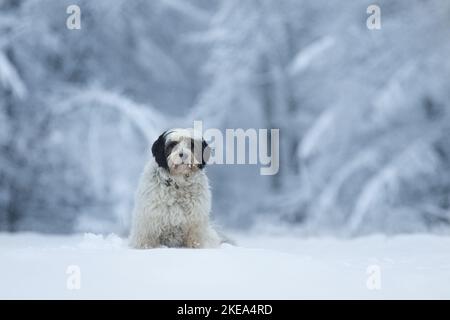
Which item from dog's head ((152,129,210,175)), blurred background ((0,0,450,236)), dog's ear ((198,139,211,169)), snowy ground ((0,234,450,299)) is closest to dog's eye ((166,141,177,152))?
dog's head ((152,129,210,175))

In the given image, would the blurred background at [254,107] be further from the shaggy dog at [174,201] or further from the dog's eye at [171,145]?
the dog's eye at [171,145]

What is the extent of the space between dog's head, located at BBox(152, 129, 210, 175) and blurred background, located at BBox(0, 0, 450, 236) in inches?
238

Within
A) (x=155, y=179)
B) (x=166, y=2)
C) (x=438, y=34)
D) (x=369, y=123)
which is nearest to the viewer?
(x=155, y=179)

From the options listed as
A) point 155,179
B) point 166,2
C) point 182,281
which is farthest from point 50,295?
point 166,2

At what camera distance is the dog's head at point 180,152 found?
6203mm

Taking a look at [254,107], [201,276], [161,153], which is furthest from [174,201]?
[254,107]

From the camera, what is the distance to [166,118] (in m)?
14.1

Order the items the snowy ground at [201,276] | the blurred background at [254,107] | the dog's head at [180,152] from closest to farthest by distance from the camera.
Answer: the snowy ground at [201,276] → the dog's head at [180,152] → the blurred background at [254,107]

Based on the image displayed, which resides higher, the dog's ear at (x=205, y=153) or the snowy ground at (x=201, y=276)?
the dog's ear at (x=205, y=153)

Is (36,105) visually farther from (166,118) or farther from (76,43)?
(166,118)

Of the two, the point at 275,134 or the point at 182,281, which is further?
the point at 275,134

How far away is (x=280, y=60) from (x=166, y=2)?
2.71 metres

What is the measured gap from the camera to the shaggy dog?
6.35 m

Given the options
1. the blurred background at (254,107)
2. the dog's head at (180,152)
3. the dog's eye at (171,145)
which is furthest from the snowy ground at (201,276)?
the blurred background at (254,107)
